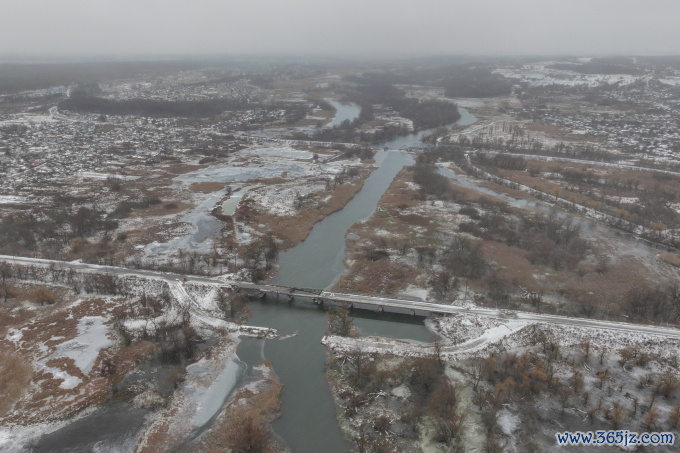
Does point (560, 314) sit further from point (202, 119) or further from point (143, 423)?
point (202, 119)

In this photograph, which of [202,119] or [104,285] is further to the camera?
[202,119]

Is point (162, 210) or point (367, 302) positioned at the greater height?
point (162, 210)

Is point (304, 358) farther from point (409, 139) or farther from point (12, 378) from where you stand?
point (409, 139)

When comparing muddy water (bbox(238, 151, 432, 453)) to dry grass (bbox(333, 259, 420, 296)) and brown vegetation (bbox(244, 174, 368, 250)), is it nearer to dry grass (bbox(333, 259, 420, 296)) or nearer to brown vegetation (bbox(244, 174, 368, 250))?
brown vegetation (bbox(244, 174, 368, 250))

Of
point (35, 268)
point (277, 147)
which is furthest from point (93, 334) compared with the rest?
point (277, 147)

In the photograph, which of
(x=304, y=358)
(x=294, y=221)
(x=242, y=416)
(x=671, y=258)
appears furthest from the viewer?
(x=294, y=221)

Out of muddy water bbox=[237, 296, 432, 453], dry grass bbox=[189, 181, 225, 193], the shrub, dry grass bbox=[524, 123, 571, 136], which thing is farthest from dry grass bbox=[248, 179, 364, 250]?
dry grass bbox=[524, 123, 571, 136]

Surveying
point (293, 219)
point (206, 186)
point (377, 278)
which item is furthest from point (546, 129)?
point (377, 278)
